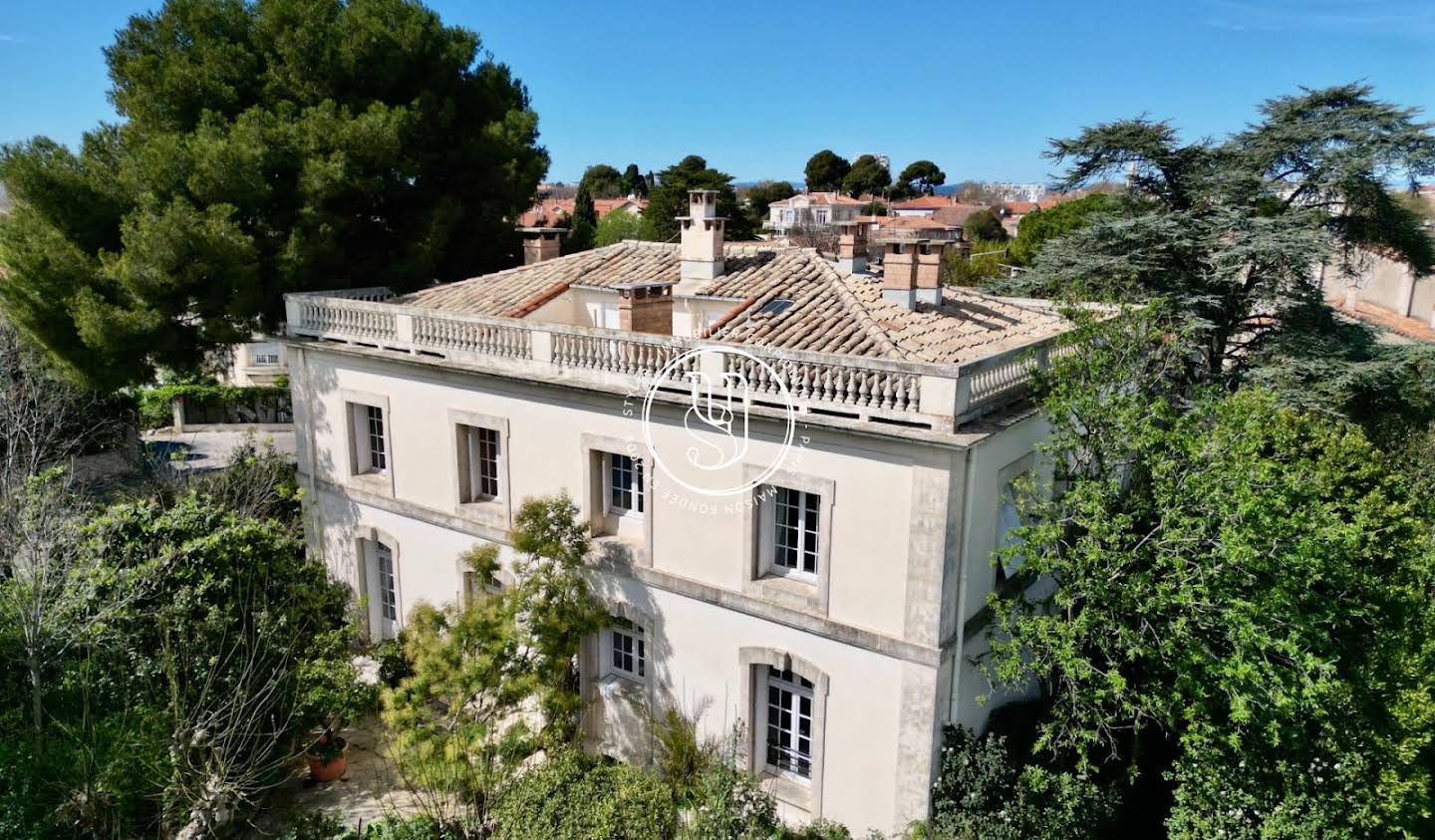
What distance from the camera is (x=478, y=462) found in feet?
57.2

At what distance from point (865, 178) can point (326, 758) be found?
4542 inches

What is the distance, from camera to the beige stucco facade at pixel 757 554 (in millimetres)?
12391

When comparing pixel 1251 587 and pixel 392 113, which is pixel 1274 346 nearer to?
pixel 1251 587

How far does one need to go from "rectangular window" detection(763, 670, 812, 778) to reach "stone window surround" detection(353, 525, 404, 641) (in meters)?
8.70

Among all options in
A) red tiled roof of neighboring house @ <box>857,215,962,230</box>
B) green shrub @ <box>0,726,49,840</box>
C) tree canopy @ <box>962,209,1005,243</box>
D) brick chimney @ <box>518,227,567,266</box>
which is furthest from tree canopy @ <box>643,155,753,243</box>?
green shrub @ <box>0,726,49,840</box>

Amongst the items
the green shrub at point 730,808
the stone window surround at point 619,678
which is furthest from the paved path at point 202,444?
the green shrub at point 730,808

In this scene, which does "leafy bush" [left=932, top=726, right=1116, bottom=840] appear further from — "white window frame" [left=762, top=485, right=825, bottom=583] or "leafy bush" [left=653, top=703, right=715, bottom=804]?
"leafy bush" [left=653, top=703, right=715, bottom=804]

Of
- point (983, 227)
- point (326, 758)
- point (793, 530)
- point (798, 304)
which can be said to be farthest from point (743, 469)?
point (983, 227)

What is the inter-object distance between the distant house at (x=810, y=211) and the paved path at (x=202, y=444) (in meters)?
53.6

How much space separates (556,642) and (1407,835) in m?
12.9

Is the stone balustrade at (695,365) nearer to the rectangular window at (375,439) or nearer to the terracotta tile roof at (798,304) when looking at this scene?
the terracotta tile roof at (798,304)

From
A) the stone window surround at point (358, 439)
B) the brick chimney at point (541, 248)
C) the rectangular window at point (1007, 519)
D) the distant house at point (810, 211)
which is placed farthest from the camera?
the distant house at point (810, 211)

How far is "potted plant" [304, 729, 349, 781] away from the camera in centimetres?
1588

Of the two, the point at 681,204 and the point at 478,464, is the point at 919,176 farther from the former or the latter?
the point at 478,464
